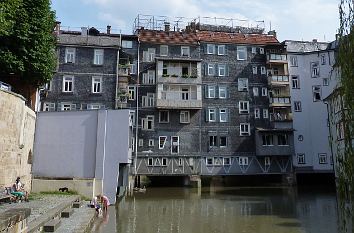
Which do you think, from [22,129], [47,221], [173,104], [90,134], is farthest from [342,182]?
[173,104]

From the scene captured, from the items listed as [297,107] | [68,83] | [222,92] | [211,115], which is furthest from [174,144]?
[297,107]

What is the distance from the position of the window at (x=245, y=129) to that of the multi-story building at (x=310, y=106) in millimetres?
6489

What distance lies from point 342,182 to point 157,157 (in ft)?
130

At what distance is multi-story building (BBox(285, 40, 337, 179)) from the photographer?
49.6 metres

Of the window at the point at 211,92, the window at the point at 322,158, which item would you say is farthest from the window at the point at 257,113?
the window at the point at 322,158

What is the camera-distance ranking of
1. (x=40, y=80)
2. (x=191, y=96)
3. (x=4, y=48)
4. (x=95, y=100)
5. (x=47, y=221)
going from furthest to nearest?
(x=191, y=96), (x=95, y=100), (x=40, y=80), (x=4, y=48), (x=47, y=221)

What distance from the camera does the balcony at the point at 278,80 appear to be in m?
49.0

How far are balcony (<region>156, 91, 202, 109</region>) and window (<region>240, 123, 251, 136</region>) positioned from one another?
6.63 meters

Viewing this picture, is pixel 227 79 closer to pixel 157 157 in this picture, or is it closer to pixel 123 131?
pixel 157 157

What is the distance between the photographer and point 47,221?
1627 cm

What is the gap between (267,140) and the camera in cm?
4806

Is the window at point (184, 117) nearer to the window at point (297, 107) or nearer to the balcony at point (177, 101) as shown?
the balcony at point (177, 101)

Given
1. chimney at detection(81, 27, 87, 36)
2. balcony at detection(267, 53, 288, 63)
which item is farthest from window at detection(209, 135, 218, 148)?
chimney at detection(81, 27, 87, 36)

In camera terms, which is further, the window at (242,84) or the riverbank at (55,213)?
the window at (242,84)
